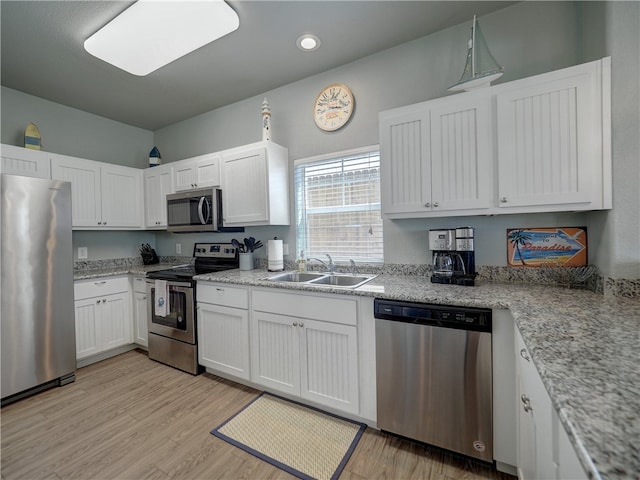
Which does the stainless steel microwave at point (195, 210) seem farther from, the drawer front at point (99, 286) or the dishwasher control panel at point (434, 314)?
the dishwasher control panel at point (434, 314)

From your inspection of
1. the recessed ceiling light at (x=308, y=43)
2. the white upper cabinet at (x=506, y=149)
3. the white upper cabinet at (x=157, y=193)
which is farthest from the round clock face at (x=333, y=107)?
the white upper cabinet at (x=157, y=193)

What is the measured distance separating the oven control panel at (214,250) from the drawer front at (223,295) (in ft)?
1.95

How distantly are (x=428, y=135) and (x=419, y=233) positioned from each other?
75 cm

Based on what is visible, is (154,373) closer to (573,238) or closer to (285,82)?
(285,82)

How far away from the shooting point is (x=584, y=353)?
0.80 meters

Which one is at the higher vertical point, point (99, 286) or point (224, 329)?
point (99, 286)

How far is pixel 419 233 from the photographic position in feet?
7.25

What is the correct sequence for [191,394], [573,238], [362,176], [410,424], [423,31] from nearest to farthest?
[410,424]
[573,238]
[423,31]
[191,394]
[362,176]

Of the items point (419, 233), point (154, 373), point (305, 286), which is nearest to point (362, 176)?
point (419, 233)

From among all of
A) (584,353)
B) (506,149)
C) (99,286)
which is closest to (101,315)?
(99,286)

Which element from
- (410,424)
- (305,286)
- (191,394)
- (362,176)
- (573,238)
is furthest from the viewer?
(362,176)

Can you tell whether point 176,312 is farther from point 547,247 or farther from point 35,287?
point 547,247

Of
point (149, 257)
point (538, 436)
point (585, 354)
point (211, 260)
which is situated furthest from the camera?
point (149, 257)

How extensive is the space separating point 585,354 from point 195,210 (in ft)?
9.84
